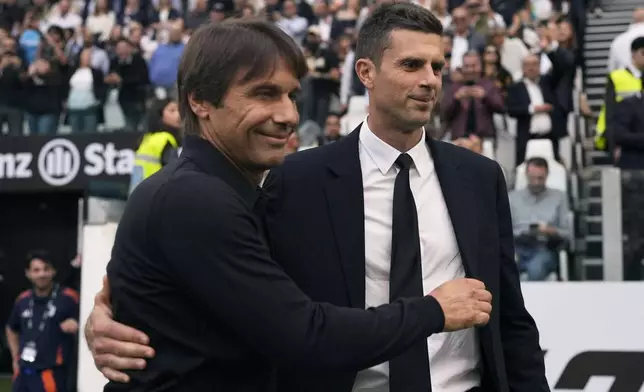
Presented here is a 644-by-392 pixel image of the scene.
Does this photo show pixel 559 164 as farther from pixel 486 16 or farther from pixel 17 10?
pixel 17 10

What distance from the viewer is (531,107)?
11.9 metres

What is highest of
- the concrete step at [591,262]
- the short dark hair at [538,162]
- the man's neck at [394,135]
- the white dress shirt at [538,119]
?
the man's neck at [394,135]

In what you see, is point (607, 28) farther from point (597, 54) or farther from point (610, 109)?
point (610, 109)

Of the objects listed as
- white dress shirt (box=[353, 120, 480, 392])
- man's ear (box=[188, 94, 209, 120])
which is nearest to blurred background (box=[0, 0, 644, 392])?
white dress shirt (box=[353, 120, 480, 392])

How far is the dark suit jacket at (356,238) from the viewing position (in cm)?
328

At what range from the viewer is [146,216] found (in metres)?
2.41

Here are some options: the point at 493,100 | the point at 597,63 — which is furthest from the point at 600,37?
the point at 493,100

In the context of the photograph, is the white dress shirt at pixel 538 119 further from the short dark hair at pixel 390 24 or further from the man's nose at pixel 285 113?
the man's nose at pixel 285 113

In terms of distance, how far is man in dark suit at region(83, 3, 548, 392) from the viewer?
3.28 m

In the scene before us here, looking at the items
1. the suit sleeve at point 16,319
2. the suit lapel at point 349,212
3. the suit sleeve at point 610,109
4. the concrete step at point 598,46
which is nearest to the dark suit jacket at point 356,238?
the suit lapel at point 349,212

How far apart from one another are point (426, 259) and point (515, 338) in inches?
15.2

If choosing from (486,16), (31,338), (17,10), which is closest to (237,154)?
(31,338)

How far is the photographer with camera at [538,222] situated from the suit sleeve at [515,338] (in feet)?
17.3

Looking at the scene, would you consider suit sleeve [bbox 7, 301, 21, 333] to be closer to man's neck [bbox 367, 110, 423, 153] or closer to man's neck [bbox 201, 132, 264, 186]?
man's neck [bbox 367, 110, 423, 153]
